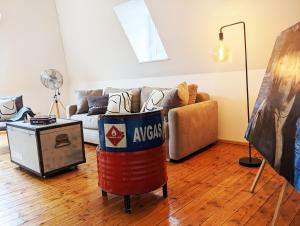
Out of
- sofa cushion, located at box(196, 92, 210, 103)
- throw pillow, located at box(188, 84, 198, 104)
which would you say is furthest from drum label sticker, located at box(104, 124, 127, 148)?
sofa cushion, located at box(196, 92, 210, 103)

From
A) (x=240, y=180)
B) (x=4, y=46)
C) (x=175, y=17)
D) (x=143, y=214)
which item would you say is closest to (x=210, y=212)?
(x=143, y=214)

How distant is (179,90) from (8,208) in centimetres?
205

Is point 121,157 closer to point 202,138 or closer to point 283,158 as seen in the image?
point 283,158

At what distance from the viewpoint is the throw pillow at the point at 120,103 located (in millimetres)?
3610

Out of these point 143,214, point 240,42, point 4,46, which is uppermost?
point 4,46

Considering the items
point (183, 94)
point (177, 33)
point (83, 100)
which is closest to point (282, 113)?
point (183, 94)

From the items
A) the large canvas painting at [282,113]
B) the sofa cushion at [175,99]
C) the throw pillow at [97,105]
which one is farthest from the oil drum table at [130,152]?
the throw pillow at [97,105]

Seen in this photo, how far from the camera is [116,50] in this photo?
4582 mm

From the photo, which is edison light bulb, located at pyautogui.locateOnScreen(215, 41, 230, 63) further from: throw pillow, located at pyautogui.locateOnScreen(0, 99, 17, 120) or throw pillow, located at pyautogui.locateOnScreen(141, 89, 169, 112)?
throw pillow, located at pyautogui.locateOnScreen(0, 99, 17, 120)

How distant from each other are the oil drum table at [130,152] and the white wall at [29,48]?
4.16m

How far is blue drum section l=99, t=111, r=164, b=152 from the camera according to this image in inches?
72.9

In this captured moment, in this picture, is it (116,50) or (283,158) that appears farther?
(116,50)

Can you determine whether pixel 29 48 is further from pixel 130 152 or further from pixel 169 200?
pixel 169 200

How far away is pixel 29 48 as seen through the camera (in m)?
5.38
